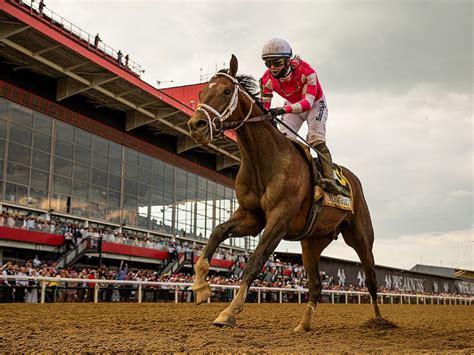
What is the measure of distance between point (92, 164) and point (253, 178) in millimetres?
28766

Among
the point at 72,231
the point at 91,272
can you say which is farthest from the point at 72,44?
the point at 91,272

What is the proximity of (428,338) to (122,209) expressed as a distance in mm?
31401

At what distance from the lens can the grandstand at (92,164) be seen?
86.8 feet

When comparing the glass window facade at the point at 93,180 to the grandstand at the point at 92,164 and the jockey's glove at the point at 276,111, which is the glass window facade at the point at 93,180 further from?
the jockey's glove at the point at 276,111

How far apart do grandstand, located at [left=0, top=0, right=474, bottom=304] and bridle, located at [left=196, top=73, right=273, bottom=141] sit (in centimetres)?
2090

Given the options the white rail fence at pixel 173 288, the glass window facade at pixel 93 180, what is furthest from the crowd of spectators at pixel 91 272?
the glass window facade at pixel 93 180

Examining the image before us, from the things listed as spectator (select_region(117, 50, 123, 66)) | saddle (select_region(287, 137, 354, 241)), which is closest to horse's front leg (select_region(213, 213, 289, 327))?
saddle (select_region(287, 137, 354, 241))

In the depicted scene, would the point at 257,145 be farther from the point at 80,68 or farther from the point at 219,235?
the point at 80,68

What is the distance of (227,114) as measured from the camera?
218 inches

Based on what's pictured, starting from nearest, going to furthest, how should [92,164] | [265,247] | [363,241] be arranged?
[265,247], [363,241], [92,164]

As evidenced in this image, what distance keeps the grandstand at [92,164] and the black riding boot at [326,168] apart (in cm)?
2039

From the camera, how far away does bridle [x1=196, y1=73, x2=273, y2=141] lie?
17.5ft

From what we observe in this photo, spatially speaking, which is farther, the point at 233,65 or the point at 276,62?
the point at 276,62

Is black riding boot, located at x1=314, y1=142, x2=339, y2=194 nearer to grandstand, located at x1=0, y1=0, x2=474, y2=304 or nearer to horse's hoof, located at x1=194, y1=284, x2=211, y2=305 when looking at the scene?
horse's hoof, located at x1=194, y1=284, x2=211, y2=305
